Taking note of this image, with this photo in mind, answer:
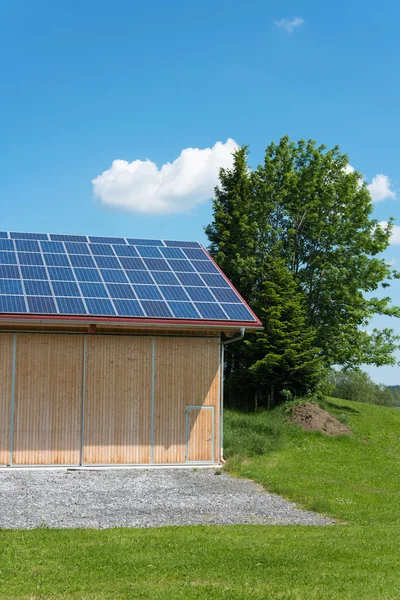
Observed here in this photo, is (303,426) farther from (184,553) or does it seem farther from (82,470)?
(184,553)

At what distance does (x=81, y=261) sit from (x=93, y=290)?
237 cm

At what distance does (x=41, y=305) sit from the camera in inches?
806

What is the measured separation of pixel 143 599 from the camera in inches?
340

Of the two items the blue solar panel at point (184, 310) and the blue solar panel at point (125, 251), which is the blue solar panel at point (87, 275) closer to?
the blue solar panel at point (125, 251)

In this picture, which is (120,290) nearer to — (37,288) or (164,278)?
(164,278)

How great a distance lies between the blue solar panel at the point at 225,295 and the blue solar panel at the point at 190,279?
0.65 m

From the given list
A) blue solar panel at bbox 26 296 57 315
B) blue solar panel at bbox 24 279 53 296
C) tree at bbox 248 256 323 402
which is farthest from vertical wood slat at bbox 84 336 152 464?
tree at bbox 248 256 323 402

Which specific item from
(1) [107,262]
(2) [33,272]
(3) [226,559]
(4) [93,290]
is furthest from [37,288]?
(3) [226,559]

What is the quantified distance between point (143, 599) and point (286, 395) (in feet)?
76.5

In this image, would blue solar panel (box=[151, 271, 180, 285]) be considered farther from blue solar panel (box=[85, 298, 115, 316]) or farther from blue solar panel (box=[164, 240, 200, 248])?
blue solar panel (box=[164, 240, 200, 248])

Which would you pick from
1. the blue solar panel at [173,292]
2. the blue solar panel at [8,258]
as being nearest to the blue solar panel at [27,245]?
the blue solar panel at [8,258]

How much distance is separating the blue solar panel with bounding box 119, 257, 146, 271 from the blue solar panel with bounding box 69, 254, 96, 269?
1.06m

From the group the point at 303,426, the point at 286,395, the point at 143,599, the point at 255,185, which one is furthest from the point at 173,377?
the point at 255,185

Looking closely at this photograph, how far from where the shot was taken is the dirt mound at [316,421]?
28.3 m
